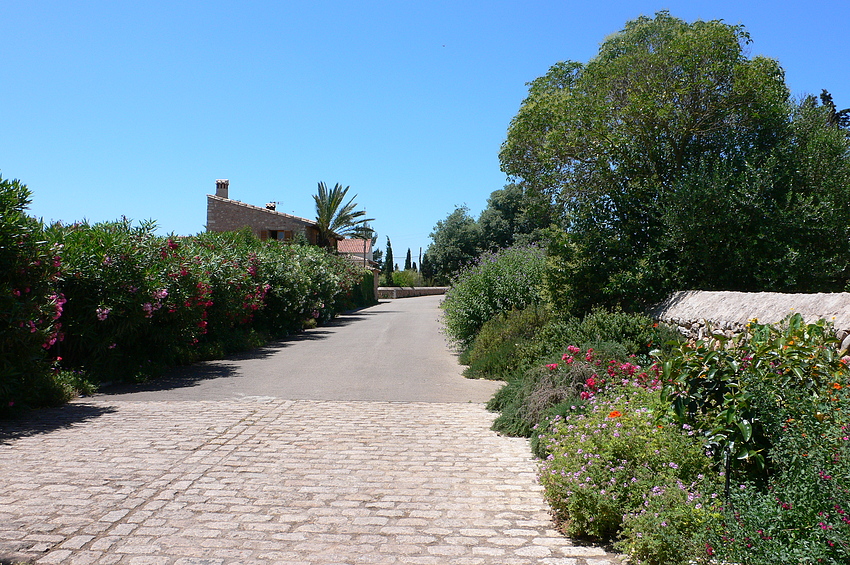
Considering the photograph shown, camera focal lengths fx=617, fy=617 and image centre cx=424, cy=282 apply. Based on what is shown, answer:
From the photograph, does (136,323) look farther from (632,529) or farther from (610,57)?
(610,57)

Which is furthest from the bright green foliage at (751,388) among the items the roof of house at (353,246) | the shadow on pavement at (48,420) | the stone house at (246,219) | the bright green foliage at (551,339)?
the roof of house at (353,246)

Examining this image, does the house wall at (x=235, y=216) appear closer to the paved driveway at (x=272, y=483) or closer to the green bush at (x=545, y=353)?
the green bush at (x=545, y=353)

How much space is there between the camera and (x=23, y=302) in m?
8.23

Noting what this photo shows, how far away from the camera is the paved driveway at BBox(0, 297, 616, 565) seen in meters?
4.27

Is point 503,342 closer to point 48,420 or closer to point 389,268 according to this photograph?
point 48,420

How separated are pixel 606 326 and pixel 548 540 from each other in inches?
212

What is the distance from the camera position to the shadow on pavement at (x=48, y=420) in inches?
293

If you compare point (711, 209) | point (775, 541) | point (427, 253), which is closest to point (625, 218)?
point (711, 209)

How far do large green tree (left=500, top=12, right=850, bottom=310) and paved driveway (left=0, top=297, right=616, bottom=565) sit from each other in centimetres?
467

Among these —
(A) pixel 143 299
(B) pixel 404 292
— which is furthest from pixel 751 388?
(B) pixel 404 292

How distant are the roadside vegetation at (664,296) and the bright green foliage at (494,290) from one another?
60mm

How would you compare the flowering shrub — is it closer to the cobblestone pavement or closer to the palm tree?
the cobblestone pavement

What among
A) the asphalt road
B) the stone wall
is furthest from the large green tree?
the asphalt road

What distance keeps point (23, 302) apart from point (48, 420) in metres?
1.61
